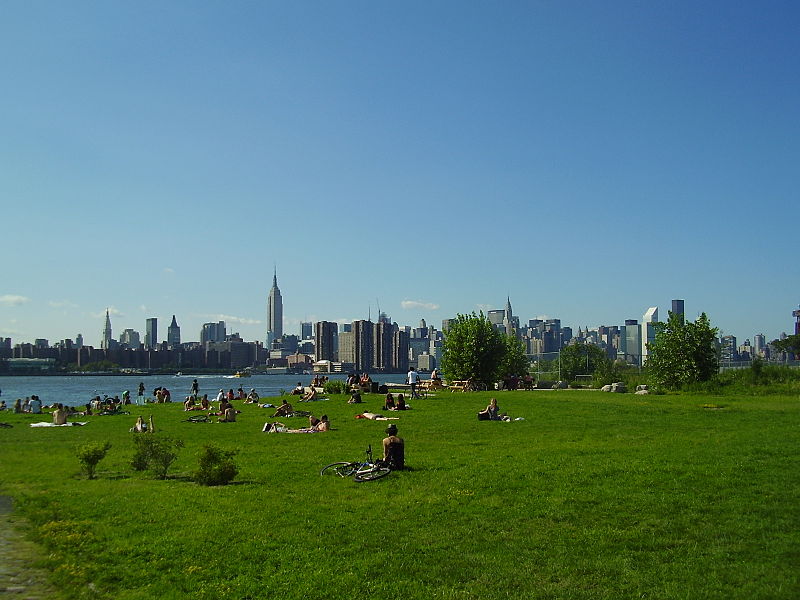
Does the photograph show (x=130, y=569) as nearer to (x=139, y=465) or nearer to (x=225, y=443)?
(x=139, y=465)

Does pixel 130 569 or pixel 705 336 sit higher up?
pixel 705 336

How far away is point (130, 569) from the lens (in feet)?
33.2

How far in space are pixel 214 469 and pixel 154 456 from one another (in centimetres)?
262

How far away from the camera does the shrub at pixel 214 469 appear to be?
15938 millimetres

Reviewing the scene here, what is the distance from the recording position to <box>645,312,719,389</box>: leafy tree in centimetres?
4731

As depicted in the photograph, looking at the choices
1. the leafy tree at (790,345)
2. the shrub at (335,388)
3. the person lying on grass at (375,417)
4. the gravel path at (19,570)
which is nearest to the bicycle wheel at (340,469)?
the gravel path at (19,570)

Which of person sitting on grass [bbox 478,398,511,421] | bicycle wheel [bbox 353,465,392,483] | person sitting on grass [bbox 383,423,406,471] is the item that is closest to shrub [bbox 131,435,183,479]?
bicycle wheel [bbox 353,465,392,483]

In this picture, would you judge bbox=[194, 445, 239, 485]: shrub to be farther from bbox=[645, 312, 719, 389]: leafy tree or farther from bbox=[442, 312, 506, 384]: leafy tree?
bbox=[442, 312, 506, 384]: leafy tree

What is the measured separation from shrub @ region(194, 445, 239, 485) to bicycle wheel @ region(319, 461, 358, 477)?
6.76 feet

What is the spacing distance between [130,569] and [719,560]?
26.5 ft

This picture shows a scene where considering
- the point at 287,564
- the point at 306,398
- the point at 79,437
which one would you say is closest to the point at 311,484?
the point at 287,564

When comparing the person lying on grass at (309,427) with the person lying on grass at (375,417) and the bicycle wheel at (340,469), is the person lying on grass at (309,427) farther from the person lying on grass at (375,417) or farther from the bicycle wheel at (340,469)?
the bicycle wheel at (340,469)

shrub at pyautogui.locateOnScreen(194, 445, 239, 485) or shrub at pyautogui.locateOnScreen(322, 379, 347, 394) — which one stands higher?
shrub at pyautogui.locateOnScreen(194, 445, 239, 485)

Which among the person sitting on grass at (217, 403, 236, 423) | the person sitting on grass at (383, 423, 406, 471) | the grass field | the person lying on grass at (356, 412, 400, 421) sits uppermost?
the person sitting on grass at (383, 423, 406, 471)
